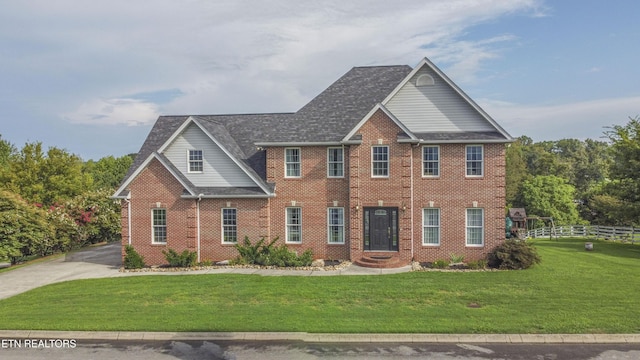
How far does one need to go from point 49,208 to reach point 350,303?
31984 mm

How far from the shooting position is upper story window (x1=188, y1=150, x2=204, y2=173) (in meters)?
23.5

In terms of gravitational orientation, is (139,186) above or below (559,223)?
above

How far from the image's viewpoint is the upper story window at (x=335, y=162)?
22906 mm

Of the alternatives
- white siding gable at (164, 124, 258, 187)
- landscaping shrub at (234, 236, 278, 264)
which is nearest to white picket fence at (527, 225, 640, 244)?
landscaping shrub at (234, 236, 278, 264)

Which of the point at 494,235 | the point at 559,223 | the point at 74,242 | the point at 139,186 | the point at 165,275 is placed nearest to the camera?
the point at 165,275

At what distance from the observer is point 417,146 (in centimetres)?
2200

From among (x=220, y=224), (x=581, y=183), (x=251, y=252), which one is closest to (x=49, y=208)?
(x=220, y=224)

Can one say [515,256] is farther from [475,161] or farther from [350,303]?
[350,303]

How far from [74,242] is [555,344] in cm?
3124

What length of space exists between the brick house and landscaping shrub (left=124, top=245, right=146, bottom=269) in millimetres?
721

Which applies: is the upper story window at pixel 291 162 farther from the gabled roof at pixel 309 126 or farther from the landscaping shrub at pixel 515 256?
the landscaping shrub at pixel 515 256

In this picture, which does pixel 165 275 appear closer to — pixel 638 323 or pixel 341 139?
pixel 341 139

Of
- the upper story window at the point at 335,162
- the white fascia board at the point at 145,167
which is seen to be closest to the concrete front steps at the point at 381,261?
the upper story window at the point at 335,162

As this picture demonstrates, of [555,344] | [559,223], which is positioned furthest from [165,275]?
[559,223]
